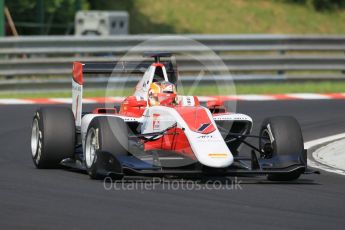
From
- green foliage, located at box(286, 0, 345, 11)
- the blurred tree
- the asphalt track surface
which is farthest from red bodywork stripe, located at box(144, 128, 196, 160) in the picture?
green foliage, located at box(286, 0, 345, 11)

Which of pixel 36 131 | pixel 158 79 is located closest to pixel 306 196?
pixel 158 79

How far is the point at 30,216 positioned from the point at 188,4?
3134 centimetres

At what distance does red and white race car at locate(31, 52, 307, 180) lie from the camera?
430 inches

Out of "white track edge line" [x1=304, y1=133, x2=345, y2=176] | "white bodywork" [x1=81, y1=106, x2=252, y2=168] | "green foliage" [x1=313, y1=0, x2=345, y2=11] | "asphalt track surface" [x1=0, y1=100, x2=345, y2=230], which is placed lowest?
"white track edge line" [x1=304, y1=133, x2=345, y2=176]

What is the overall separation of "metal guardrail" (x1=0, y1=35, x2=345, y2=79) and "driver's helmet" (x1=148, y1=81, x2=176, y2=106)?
33.6ft

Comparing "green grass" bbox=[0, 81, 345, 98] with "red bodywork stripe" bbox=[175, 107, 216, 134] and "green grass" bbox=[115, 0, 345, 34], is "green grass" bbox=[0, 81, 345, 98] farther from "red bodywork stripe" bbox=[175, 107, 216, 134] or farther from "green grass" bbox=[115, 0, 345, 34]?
"green grass" bbox=[115, 0, 345, 34]

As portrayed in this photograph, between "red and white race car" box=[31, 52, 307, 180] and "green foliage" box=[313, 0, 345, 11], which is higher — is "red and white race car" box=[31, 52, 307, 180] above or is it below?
below

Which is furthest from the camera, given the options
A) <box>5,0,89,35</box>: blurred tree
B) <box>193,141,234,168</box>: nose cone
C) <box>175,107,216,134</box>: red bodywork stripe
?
<box>5,0,89,35</box>: blurred tree

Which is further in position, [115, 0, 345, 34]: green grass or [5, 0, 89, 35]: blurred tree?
[115, 0, 345, 34]: green grass

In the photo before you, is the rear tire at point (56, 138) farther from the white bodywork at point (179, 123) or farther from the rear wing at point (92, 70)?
the rear wing at point (92, 70)

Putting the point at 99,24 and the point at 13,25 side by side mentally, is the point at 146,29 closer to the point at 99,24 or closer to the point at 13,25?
the point at 99,24

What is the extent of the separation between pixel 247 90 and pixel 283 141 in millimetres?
11777

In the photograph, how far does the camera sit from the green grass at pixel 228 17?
38.1 m

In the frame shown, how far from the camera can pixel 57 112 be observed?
12.4m
